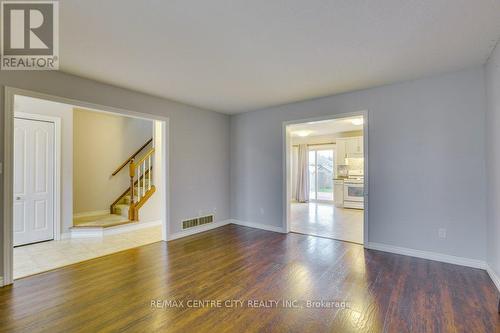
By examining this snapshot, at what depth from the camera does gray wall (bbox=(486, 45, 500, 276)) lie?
2506mm

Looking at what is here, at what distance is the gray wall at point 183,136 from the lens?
305cm

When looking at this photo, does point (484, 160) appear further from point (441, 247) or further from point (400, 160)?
point (441, 247)

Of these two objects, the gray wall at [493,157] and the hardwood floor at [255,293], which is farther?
the gray wall at [493,157]

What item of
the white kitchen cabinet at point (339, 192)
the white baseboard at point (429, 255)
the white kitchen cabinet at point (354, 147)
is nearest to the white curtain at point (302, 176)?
the white kitchen cabinet at point (339, 192)

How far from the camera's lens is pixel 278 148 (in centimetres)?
502

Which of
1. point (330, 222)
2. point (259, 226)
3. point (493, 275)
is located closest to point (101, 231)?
point (259, 226)

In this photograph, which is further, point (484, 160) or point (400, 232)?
point (400, 232)

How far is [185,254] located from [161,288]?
1.06 meters

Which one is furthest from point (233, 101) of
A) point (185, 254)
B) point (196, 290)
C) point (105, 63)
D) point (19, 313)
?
point (19, 313)

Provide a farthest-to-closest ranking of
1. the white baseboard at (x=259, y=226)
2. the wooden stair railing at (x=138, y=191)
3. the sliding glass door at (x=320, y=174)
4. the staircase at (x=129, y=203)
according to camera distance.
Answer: the sliding glass door at (x=320, y=174), the wooden stair railing at (x=138, y=191), the staircase at (x=129, y=203), the white baseboard at (x=259, y=226)

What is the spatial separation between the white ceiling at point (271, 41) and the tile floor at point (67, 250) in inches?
106

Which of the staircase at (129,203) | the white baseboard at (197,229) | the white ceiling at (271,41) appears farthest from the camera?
the staircase at (129,203)

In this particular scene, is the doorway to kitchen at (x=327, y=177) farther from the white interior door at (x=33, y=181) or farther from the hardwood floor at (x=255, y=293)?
the white interior door at (x=33, y=181)
